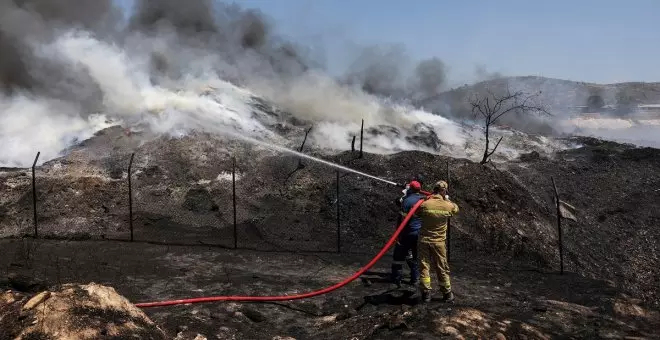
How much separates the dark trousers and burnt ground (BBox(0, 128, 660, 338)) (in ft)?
1.82

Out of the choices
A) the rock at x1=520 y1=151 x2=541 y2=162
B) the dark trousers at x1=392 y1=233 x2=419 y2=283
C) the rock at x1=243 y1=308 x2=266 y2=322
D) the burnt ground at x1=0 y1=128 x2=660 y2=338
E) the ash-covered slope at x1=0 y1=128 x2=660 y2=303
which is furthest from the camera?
the rock at x1=520 y1=151 x2=541 y2=162

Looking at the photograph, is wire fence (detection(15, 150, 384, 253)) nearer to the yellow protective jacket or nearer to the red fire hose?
the red fire hose

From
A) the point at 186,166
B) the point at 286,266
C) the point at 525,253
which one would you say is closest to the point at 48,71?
the point at 186,166

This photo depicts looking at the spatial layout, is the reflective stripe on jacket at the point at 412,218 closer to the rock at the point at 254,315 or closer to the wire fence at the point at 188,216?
the rock at the point at 254,315

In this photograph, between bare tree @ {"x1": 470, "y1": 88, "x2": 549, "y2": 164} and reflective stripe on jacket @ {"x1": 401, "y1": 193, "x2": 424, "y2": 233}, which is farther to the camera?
bare tree @ {"x1": 470, "y1": 88, "x2": 549, "y2": 164}

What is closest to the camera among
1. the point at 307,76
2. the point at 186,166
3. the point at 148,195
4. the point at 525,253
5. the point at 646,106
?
the point at 525,253

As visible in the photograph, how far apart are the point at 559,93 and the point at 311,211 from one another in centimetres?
3604

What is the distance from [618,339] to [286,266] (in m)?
5.37

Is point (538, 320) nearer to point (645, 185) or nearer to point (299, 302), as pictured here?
point (299, 302)

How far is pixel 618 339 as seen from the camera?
5.45m

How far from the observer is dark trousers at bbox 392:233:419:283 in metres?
7.38

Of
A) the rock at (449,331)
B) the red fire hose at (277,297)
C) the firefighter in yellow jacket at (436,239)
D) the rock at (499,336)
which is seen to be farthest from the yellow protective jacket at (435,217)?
the rock at (499,336)

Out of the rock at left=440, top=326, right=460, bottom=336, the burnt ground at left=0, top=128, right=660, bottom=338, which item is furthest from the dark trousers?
the rock at left=440, top=326, right=460, bottom=336

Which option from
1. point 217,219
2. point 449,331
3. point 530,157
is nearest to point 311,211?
point 217,219
